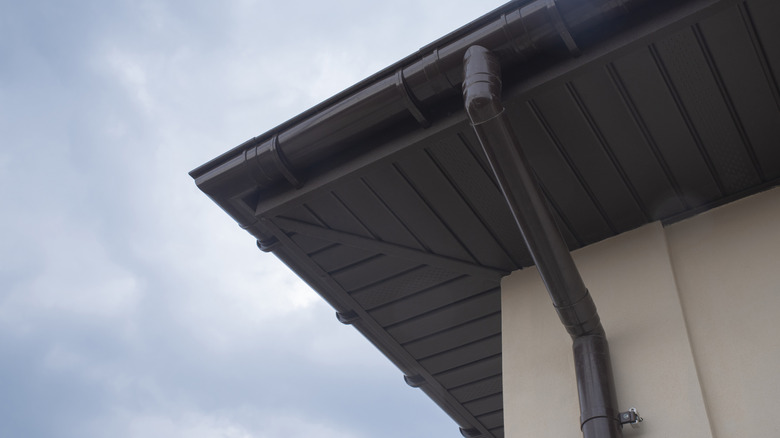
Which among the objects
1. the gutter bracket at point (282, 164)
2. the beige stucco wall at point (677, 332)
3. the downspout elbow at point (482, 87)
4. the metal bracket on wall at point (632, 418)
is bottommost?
the metal bracket on wall at point (632, 418)

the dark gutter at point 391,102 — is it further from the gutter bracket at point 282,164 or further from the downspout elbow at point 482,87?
the downspout elbow at point 482,87

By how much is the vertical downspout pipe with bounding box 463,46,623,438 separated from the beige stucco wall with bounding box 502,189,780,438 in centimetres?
22

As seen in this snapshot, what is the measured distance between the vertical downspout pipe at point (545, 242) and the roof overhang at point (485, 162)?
1.59ft

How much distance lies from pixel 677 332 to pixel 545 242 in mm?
1270

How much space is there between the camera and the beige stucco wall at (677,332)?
4.64 metres

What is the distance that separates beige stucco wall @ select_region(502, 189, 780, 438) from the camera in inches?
183

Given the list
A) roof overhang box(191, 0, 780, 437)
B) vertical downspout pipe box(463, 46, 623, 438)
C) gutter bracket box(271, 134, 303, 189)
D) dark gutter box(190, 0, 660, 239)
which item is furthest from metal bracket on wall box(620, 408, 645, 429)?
gutter bracket box(271, 134, 303, 189)

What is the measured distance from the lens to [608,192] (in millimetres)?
5660

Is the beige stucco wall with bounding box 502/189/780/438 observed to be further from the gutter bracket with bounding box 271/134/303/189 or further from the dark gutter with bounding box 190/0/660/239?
the gutter bracket with bounding box 271/134/303/189

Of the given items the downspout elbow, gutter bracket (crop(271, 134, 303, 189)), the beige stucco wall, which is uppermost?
gutter bracket (crop(271, 134, 303, 189))

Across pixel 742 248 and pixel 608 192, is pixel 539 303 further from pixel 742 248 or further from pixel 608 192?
pixel 742 248

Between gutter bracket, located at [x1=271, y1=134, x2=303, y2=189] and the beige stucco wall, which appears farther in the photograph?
gutter bracket, located at [x1=271, y1=134, x2=303, y2=189]

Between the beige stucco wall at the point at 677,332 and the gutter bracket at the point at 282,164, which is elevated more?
the gutter bracket at the point at 282,164

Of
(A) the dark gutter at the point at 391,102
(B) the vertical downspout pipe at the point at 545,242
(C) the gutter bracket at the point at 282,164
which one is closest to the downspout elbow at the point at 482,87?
(B) the vertical downspout pipe at the point at 545,242
